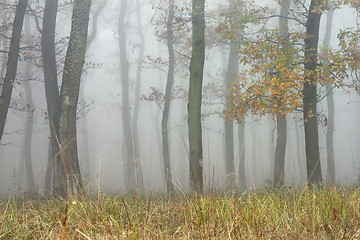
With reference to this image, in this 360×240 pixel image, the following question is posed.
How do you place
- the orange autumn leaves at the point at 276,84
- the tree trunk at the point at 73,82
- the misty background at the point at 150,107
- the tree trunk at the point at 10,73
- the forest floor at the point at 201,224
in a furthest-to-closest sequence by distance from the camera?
the misty background at the point at 150,107
the tree trunk at the point at 10,73
the orange autumn leaves at the point at 276,84
the tree trunk at the point at 73,82
the forest floor at the point at 201,224

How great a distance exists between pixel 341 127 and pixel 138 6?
43.7 metres

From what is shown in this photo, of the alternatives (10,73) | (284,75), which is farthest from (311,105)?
(10,73)

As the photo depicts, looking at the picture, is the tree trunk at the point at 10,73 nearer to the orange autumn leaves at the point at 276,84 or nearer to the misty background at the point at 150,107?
the misty background at the point at 150,107

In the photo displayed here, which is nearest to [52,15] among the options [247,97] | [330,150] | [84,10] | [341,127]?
[84,10]

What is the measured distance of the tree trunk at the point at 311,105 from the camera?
1030cm

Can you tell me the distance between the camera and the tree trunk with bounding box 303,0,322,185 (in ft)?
33.8

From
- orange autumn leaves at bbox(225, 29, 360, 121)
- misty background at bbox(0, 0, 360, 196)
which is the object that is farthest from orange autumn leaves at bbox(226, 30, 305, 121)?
misty background at bbox(0, 0, 360, 196)

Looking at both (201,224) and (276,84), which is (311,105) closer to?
(276,84)

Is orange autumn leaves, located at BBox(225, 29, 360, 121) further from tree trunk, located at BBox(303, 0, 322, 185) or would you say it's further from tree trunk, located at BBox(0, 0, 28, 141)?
tree trunk, located at BBox(0, 0, 28, 141)

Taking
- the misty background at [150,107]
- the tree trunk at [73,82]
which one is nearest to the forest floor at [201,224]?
the misty background at [150,107]

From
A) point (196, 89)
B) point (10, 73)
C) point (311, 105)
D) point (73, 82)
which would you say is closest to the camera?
point (73, 82)

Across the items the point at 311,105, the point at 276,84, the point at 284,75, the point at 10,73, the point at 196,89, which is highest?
the point at 10,73

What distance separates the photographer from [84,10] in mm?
8766

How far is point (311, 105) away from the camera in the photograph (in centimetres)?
1040
